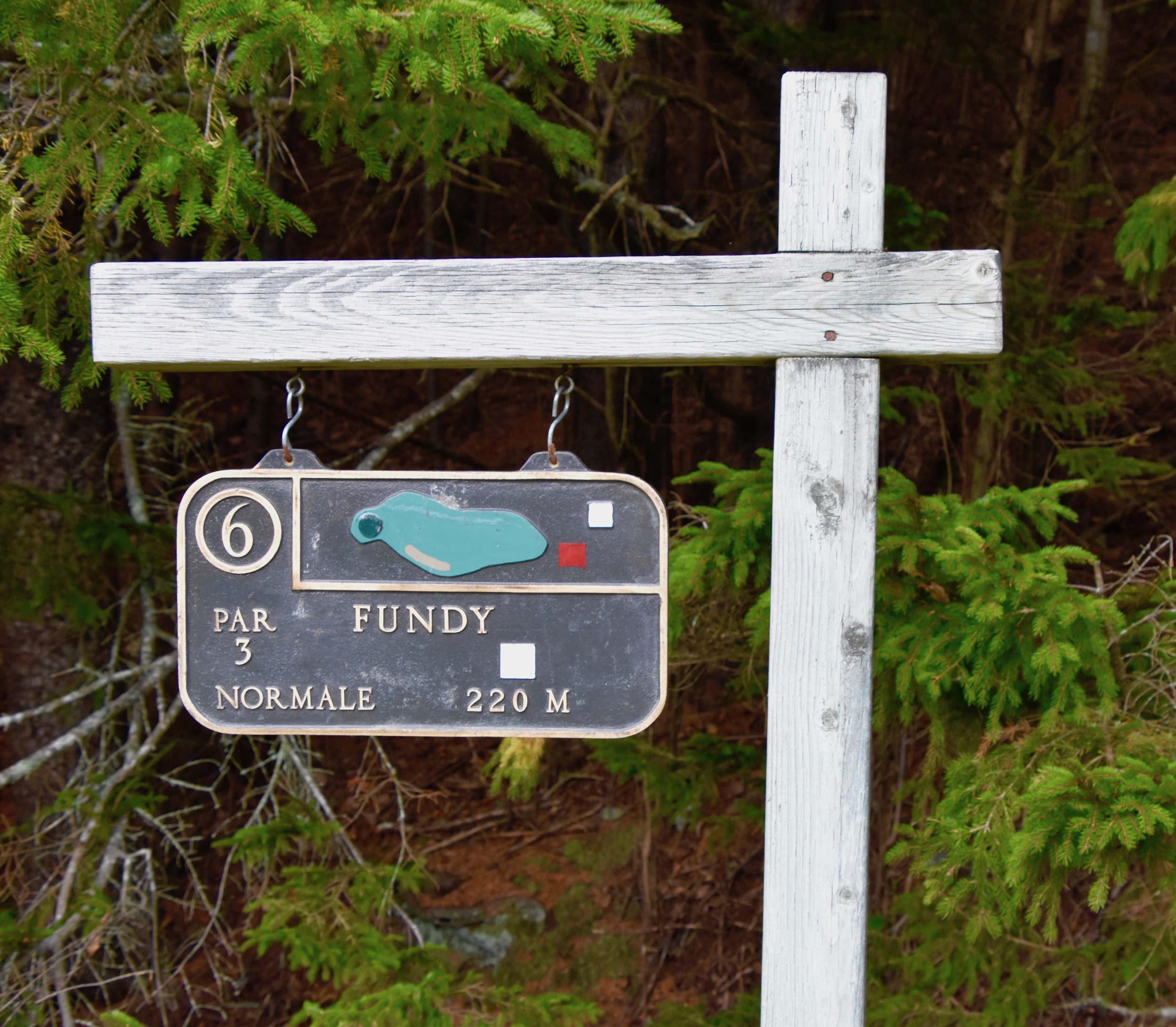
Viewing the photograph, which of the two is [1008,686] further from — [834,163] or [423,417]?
[423,417]

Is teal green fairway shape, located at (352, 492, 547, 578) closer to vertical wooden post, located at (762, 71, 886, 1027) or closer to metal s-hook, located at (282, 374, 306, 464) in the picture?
metal s-hook, located at (282, 374, 306, 464)

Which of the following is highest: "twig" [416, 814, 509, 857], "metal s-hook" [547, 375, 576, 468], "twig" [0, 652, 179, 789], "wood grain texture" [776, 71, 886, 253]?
"wood grain texture" [776, 71, 886, 253]

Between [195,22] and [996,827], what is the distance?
2.43 meters

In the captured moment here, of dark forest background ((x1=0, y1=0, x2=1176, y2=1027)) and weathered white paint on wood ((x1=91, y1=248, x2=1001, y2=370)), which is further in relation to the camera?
dark forest background ((x1=0, y1=0, x2=1176, y2=1027))

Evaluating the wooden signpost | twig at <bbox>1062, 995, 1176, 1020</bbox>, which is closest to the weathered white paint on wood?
the wooden signpost

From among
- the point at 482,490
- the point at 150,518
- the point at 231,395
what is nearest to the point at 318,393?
the point at 231,395

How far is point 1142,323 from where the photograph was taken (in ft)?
14.5

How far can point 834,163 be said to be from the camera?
1.74 meters

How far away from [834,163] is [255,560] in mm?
1256

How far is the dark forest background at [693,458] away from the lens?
12.1 ft

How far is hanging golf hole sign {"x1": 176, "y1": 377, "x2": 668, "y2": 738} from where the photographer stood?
1786 millimetres

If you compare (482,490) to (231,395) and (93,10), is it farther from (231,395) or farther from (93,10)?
(231,395)

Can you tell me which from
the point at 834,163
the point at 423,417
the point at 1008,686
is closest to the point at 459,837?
the point at 423,417

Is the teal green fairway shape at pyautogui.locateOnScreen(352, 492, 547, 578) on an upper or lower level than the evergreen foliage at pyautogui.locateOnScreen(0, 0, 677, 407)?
lower
